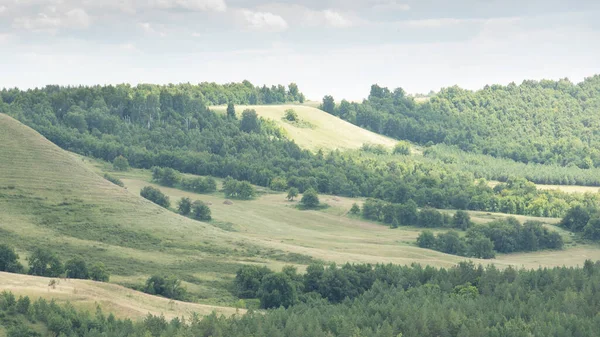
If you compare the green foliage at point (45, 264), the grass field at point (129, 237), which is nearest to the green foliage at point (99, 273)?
the grass field at point (129, 237)

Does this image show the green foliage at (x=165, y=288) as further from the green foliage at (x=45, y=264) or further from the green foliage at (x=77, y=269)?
the green foliage at (x=45, y=264)

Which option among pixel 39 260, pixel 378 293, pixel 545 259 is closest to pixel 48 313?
pixel 39 260

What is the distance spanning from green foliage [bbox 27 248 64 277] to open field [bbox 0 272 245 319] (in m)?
Answer: 12.8

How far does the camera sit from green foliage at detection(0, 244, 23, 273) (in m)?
139

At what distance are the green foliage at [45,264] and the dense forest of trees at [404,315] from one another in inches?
1117

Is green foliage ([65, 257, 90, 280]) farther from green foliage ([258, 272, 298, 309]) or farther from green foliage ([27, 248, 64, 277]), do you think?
green foliage ([258, 272, 298, 309])

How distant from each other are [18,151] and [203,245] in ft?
148

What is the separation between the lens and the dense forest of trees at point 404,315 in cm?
10525

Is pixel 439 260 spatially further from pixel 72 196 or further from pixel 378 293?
pixel 72 196

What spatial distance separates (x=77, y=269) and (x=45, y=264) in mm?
4458

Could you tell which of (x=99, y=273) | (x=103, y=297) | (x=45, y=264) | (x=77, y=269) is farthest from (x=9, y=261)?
(x=103, y=297)

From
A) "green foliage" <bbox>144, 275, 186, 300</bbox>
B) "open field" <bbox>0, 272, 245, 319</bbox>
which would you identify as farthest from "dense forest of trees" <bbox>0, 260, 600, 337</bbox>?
"green foliage" <bbox>144, 275, 186, 300</bbox>

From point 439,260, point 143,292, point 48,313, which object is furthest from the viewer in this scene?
point 439,260

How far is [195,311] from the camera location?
12394 cm
